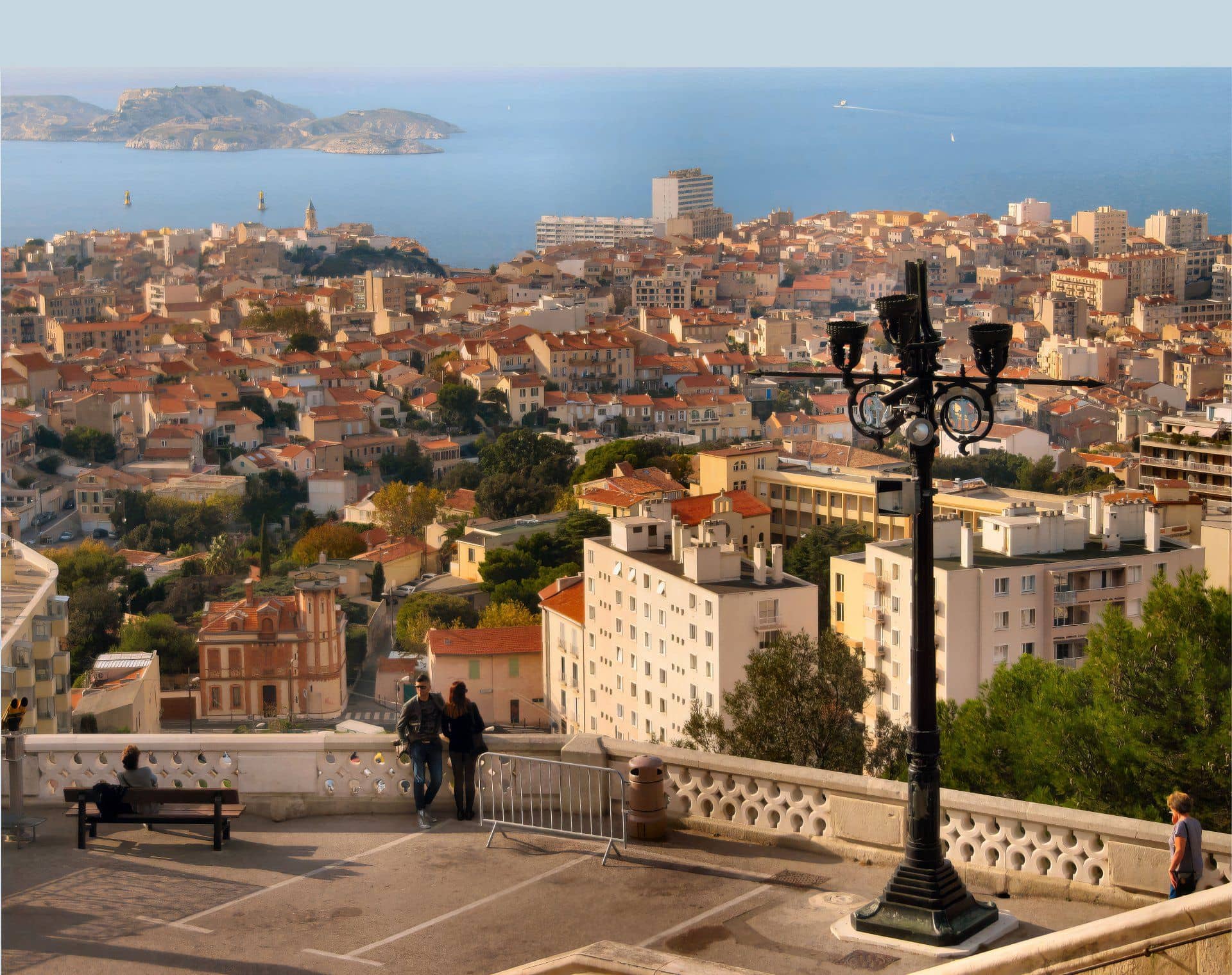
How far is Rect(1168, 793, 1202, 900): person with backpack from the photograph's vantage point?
3406 millimetres

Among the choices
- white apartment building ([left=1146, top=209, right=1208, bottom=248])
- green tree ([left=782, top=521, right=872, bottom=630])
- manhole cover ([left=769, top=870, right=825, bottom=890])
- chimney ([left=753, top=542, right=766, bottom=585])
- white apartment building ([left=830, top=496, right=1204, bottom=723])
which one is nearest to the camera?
manhole cover ([left=769, top=870, right=825, bottom=890])

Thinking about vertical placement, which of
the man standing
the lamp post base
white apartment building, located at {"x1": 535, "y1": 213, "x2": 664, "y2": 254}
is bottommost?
the lamp post base

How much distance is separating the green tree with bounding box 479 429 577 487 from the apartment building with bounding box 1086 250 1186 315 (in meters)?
36.5

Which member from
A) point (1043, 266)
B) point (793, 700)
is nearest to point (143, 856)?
point (793, 700)

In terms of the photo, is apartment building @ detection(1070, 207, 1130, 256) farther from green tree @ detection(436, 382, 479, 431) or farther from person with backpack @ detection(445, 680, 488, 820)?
person with backpack @ detection(445, 680, 488, 820)

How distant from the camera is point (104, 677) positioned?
22.5m

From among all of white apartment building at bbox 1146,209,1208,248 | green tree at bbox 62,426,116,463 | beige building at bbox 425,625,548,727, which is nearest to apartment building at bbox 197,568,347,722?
beige building at bbox 425,625,548,727

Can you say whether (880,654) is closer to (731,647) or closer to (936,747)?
(731,647)

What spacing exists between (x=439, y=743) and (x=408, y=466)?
41918mm

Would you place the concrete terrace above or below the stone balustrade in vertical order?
below

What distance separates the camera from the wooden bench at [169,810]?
13.3ft

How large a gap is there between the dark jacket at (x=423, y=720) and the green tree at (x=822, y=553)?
1672cm

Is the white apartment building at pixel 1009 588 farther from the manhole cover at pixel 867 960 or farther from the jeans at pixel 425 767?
the manhole cover at pixel 867 960

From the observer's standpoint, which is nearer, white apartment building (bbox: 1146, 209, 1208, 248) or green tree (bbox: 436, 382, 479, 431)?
green tree (bbox: 436, 382, 479, 431)
